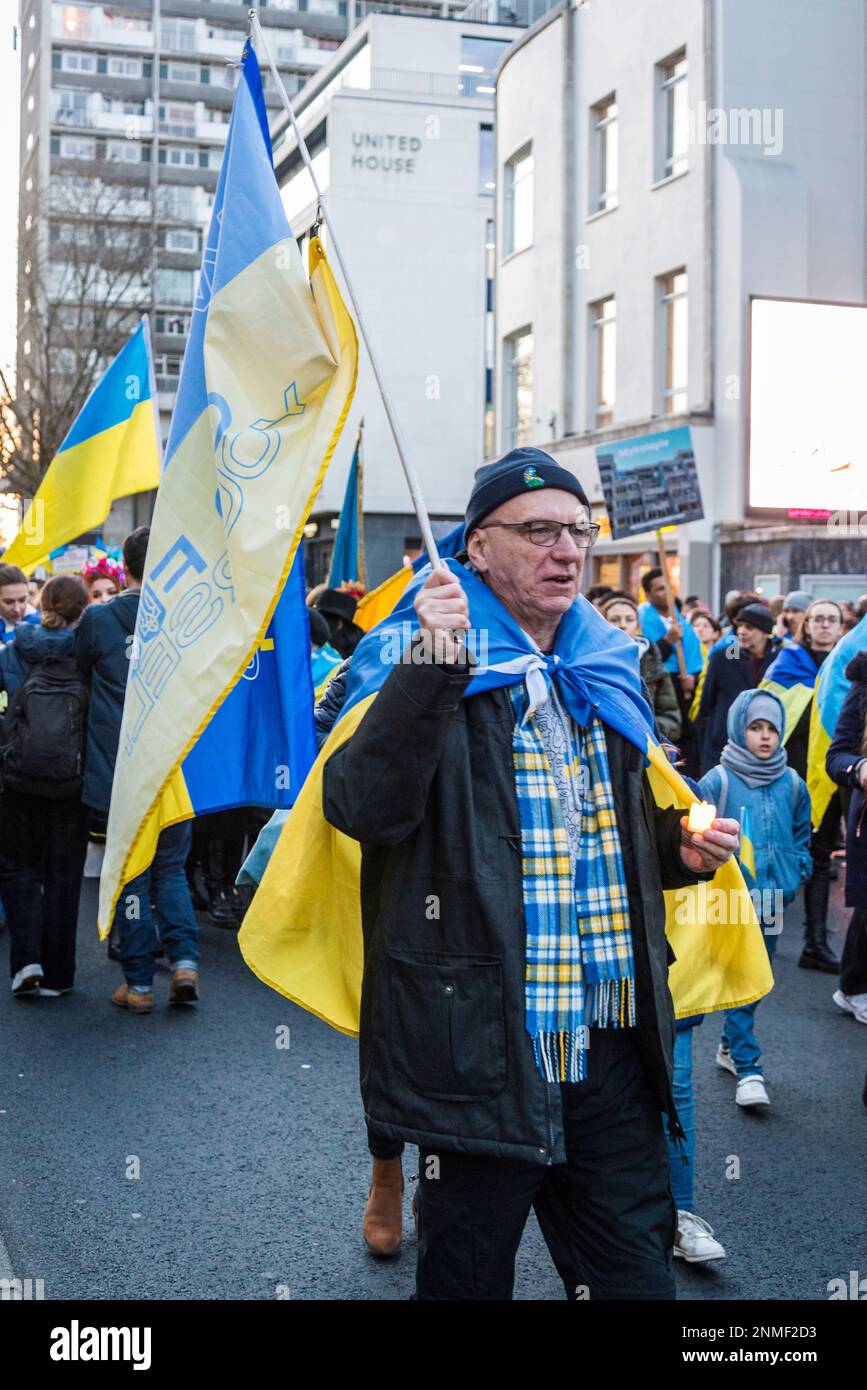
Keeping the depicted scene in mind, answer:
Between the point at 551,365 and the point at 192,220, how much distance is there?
58.6m

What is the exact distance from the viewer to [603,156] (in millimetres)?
25125

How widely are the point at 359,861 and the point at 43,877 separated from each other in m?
4.46

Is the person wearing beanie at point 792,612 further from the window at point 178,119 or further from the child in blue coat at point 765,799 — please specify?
the window at point 178,119

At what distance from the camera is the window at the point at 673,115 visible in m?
22.2

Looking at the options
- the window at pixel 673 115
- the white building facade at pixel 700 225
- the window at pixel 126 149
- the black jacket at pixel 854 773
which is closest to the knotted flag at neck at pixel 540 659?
the black jacket at pixel 854 773

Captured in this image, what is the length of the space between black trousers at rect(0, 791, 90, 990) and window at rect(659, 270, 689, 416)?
1656cm

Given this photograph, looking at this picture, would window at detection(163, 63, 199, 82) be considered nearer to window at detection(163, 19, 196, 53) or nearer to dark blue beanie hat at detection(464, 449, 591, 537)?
window at detection(163, 19, 196, 53)

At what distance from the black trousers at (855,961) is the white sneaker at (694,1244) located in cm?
262

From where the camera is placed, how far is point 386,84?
4444 cm

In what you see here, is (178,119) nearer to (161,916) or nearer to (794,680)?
(794,680)

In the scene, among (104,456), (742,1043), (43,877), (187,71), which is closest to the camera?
(742,1043)

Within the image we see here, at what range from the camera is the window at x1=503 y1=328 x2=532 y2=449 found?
28.0m

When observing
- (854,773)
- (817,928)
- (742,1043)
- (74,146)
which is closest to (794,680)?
(817,928)
